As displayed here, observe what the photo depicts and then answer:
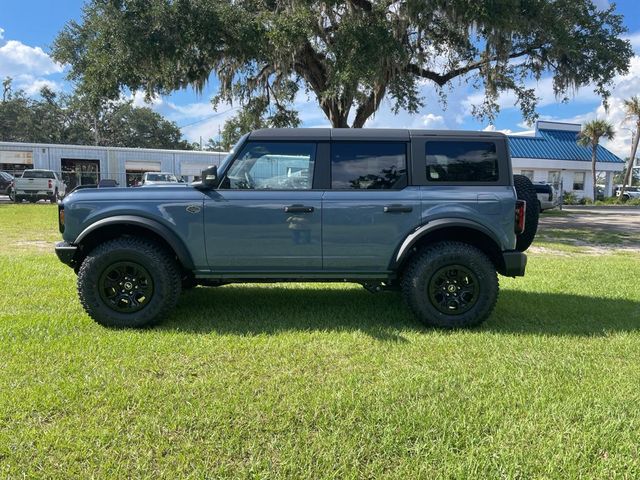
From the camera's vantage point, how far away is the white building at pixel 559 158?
3681cm

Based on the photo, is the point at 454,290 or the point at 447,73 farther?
the point at 447,73

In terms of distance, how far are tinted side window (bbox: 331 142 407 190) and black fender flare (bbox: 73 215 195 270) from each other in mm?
1506

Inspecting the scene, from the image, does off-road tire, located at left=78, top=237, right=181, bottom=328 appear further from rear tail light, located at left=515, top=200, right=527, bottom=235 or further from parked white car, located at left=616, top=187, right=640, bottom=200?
parked white car, located at left=616, top=187, right=640, bottom=200

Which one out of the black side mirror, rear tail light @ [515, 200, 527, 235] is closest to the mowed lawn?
rear tail light @ [515, 200, 527, 235]

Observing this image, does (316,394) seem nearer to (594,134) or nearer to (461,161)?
(461,161)

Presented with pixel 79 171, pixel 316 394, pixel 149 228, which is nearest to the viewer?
pixel 316 394

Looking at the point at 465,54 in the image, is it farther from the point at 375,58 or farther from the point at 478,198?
the point at 478,198

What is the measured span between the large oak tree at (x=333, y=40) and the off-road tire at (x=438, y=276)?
881 centimetres

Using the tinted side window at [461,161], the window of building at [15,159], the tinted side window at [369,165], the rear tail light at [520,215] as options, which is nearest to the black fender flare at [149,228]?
the tinted side window at [369,165]

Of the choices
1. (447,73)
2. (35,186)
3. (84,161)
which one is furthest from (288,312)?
(84,161)

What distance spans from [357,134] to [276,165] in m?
0.82

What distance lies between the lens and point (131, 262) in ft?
14.3

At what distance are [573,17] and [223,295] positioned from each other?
1302 cm

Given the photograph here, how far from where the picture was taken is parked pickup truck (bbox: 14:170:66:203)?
22.8m
